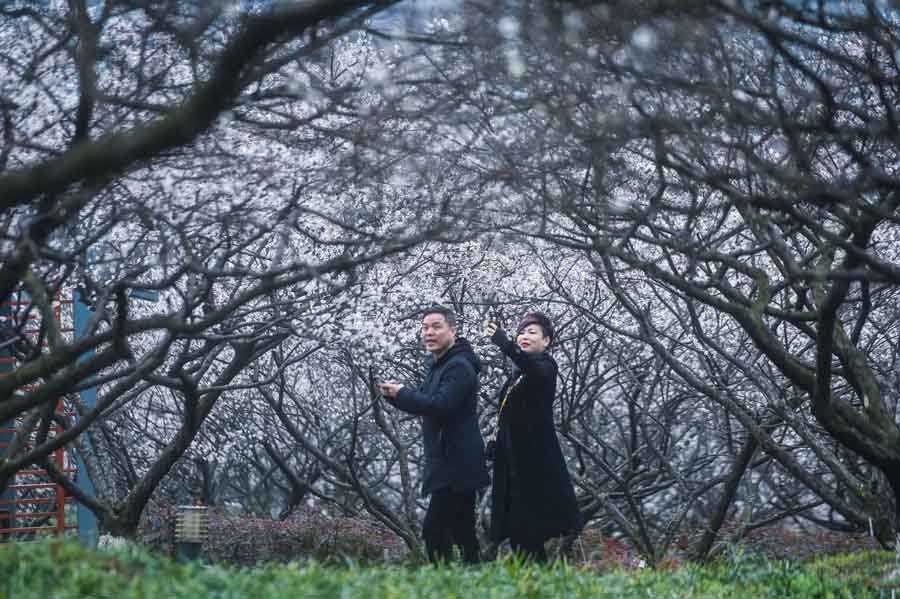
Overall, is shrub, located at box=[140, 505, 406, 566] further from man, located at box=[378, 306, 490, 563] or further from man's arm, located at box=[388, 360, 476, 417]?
man's arm, located at box=[388, 360, 476, 417]

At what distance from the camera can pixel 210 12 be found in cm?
573

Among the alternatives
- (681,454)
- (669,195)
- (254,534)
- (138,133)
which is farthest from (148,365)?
(681,454)

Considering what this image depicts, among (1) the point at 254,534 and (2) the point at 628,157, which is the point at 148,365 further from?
(1) the point at 254,534

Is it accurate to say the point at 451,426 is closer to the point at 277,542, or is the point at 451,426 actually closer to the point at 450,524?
the point at 450,524

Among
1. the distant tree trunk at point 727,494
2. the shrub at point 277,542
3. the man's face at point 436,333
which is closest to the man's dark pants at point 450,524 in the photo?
the man's face at point 436,333

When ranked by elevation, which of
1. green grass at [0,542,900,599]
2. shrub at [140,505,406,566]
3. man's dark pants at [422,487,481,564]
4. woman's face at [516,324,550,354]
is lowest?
green grass at [0,542,900,599]

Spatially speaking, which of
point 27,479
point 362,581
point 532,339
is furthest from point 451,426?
point 27,479

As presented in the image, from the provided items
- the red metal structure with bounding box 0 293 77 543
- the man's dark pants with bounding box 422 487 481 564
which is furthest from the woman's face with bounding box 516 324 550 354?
the red metal structure with bounding box 0 293 77 543

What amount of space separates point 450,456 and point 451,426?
19 centimetres

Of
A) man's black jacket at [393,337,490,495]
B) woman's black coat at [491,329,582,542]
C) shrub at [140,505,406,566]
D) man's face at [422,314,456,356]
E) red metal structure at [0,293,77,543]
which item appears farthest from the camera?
shrub at [140,505,406,566]

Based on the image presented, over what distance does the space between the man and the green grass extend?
122 cm

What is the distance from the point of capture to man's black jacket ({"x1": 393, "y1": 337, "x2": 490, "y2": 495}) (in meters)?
7.77

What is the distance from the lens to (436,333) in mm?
8156

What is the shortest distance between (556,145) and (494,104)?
383 millimetres
